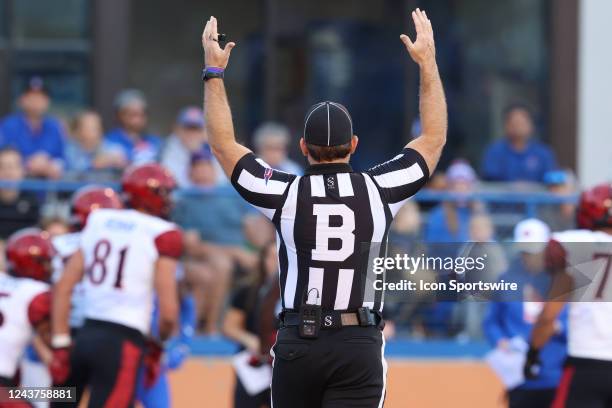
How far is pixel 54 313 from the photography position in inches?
306

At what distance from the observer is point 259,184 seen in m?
5.58

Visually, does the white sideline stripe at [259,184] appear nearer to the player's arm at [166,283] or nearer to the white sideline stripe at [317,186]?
the white sideline stripe at [317,186]

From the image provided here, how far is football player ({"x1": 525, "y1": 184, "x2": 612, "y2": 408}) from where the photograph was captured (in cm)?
688

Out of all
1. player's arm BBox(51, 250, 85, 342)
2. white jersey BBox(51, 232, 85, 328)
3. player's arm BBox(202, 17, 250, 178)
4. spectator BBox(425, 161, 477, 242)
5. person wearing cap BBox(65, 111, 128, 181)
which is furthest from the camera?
person wearing cap BBox(65, 111, 128, 181)

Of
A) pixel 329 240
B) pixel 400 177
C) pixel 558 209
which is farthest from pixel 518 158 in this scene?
pixel 329 240

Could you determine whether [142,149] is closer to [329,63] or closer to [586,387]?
[329,63]

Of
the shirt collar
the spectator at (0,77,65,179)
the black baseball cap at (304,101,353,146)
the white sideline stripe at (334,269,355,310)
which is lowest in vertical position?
the white sideline stripe at (334,269,355,310)

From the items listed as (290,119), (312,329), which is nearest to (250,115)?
(290,119)

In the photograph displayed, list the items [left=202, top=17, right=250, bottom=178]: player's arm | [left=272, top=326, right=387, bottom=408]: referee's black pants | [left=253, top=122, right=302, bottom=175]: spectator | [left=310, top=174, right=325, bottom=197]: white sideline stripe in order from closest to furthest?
1. [left=272, top=326, right=387, bottom=408]: referee's black pants
2. [left=310, top=174, right=325, bottom=197]: white sideline stripe
3. [left=202, top=17, right=250, bottom=178]: player's arm
4. [left=253, top=122, right=302, bottom=175]: spectator

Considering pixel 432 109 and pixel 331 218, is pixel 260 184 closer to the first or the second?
pixel 331 218

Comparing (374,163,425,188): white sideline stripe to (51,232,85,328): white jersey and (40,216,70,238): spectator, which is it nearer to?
(51,232,85,328): white jersey

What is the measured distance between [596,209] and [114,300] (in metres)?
2.83

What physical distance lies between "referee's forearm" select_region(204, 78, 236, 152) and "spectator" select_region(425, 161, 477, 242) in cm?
585

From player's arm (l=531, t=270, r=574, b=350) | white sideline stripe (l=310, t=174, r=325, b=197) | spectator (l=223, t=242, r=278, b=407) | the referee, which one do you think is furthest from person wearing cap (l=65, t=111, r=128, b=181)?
white sideline stripe (l=310, t=174, r=325, b=197)
